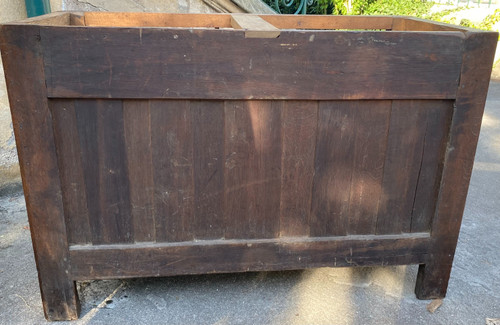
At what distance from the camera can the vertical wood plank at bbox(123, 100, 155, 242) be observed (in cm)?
162

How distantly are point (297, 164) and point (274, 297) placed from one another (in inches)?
24.3

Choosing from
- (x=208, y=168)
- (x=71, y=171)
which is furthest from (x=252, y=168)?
(x=71, y=171)

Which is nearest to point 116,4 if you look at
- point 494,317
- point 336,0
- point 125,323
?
point 125,323

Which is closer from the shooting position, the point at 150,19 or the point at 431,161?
the point at 431,161

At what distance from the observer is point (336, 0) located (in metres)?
5.71

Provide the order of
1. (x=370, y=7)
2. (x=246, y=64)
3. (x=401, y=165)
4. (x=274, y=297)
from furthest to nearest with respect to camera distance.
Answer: (x=370, y=7), (x=274, y=297), (x=401, y=165), (x=246, y=64)

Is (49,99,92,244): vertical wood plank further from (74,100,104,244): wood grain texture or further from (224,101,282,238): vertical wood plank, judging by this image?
(224,101,282,238): vertical wood plank

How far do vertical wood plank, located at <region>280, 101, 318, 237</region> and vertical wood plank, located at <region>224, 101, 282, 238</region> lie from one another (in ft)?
0.09

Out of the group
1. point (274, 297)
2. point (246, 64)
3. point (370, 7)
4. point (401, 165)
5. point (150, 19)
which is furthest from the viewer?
point (370, 7)

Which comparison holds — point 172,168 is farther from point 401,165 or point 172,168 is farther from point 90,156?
point 401,165

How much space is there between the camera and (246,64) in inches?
62.4

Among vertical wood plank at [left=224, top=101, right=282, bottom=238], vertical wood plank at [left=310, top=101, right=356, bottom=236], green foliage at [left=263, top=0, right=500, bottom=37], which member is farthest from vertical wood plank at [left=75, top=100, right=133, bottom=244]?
green foliage at [left=263, top=0, right=500, bottom=37]

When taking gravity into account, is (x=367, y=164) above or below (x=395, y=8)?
below

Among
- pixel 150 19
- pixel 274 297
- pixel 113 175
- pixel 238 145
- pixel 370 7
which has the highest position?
pixel 150 19
